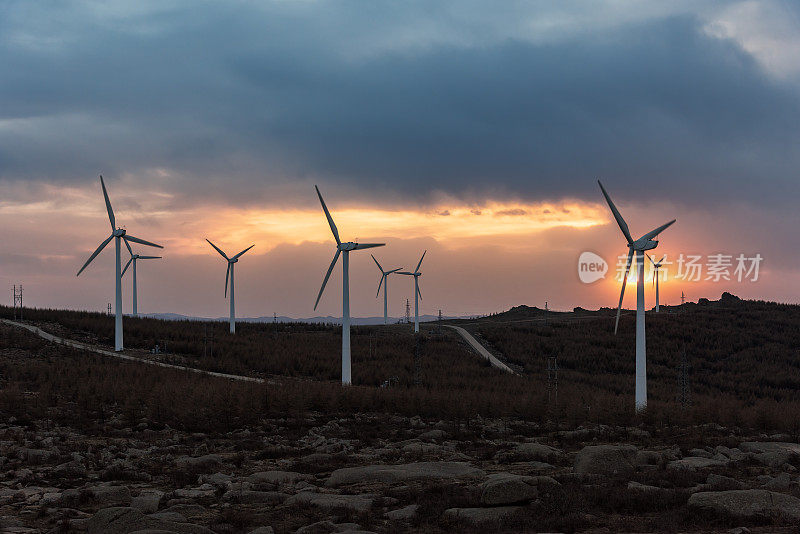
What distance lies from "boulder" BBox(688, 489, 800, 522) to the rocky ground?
0.04 metres

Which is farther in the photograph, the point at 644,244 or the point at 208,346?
the point at 208,346

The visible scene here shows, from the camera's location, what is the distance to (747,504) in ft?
61.0

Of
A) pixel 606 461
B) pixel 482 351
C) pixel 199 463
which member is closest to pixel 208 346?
pixel 482 351

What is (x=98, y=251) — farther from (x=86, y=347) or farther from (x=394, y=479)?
(x=394, y=479)

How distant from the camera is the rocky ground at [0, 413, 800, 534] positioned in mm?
18375

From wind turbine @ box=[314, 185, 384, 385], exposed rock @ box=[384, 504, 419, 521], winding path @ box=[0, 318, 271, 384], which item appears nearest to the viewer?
exposed rock @ box=[384, 504, 419, 521]

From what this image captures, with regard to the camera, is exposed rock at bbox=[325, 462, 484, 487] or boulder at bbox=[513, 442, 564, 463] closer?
exposed rock at bbox=[325, 462, 484, 487]

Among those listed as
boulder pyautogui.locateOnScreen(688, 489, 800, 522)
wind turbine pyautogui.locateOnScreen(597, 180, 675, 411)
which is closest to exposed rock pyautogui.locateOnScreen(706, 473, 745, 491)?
boulder pyautogui.locateOnScreen(688, 489, 800, 522)

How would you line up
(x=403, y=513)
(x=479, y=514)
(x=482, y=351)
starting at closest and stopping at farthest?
1. (x=479, y=514)
2. (x=403, y=513)
3. (x=482, y=351)

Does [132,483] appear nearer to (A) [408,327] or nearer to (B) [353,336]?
(B) [353,336]

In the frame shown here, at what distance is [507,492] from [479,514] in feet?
4.32

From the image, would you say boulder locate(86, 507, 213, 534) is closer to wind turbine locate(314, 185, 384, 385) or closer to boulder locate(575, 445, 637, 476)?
boulder locate(575, 445, 637, 476)

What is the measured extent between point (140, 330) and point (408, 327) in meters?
48.4

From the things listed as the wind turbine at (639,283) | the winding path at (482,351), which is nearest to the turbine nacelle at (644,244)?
the wind turbine at (639,283)
